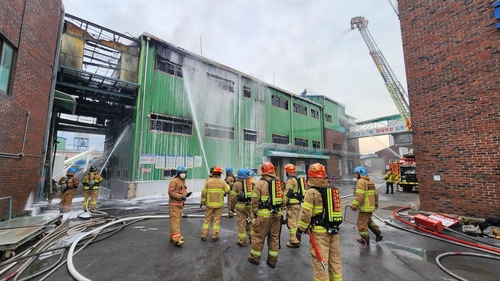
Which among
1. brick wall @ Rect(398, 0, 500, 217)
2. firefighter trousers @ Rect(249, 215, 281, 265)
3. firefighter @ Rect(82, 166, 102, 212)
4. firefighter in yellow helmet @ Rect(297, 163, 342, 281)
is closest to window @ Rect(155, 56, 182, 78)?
firefighter @ Rect(82, 166, 102, 212)

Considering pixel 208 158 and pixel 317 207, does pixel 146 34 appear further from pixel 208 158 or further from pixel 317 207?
pixel 317 207

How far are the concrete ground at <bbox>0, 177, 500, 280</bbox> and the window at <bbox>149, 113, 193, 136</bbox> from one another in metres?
8.41

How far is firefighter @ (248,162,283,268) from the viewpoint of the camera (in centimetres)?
372

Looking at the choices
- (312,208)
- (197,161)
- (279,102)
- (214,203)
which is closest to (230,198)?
(214,203)

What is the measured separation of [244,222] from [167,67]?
1243 centimetres

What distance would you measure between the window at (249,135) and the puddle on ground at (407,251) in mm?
13347

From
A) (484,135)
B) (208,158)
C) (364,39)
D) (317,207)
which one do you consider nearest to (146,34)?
(208,158)

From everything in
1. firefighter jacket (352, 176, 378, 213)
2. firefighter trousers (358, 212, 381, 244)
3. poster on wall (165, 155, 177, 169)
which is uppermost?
poster on wall (165, 155, 177, 169)

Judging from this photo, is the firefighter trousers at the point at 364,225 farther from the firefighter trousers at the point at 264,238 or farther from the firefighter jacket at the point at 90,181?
the firefighter jacket at the point at 90,181

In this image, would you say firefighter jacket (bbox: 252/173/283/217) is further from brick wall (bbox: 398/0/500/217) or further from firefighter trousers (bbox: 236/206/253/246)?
brick wall (bbox: 398/0/500/217)

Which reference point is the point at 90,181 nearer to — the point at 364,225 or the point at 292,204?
the point at 292,204

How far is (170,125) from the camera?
44.6 feet

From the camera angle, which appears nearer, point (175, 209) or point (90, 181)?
point (175, 209)

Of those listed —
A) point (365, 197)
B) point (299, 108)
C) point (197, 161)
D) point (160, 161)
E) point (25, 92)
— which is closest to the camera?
point (365, 197)
